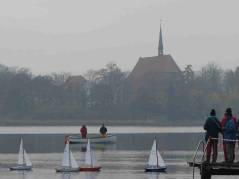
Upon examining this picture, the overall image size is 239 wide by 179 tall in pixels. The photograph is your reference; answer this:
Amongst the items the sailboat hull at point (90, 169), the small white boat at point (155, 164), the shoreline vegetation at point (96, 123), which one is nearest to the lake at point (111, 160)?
the sailboat hull at point (90, 169)

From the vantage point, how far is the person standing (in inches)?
1393

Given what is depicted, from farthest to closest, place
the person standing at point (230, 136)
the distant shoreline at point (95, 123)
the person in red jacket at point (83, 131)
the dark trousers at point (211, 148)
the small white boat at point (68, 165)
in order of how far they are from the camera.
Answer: the distant shoreline at point (95, 123) → the person in red jacket at point (83, 131) → the small white boat at point (68, 165) → the dark trousers at point (211, 148) → the person standing at point (230, 136)

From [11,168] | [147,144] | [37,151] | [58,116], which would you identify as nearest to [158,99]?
[58,116]

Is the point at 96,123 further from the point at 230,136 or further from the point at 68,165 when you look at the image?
the point at 230,136

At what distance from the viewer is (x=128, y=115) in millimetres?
197625

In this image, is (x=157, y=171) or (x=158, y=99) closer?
(x=157, y=171)

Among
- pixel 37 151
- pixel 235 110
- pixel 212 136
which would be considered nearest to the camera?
pixel 212 136

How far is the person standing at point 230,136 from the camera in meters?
35.4

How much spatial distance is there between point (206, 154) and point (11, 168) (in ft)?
95.4

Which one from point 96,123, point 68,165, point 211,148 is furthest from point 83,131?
point 96,123

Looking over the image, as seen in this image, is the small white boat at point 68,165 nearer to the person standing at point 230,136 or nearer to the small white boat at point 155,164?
the small white boat at point 155,164

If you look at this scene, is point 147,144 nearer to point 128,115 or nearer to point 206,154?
point 206,154

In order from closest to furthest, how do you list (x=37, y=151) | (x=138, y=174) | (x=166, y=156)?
1. (x=138, y=174)
2. (x=166, y=156)
3. (x=37, y=151)

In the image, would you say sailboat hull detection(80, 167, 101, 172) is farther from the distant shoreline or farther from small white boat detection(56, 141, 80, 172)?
the distant shoreline
